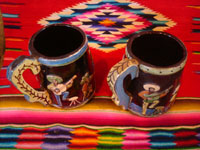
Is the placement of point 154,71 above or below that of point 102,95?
above

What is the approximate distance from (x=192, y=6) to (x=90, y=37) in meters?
0.40

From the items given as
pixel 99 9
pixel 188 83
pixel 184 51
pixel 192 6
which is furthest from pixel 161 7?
pixel 184 51

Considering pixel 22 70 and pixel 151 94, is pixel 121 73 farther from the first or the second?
pixel 22 70

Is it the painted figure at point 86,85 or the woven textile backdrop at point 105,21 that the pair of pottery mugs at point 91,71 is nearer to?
the painted figure at point 86,85

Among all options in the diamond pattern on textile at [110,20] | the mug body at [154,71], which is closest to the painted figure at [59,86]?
the mug body at [154,71]

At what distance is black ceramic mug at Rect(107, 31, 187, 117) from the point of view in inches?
17.8

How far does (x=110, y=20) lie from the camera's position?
0.85m

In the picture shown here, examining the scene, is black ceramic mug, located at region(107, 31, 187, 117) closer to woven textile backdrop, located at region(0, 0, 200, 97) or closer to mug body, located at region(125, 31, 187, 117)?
mug body, located at region(125, 31, 187, 117)

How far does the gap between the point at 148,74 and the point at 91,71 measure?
0.48 ft

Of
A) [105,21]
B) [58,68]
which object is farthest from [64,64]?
[105,21]

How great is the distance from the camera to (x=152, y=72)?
450mm

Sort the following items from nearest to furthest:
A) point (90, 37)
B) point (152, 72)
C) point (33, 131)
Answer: point (152, 72) → point (33, 131) → point (90, 37)

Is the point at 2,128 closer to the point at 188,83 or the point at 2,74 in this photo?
the point at 2,74

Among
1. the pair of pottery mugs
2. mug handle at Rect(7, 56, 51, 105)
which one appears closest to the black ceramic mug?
the pair of pottery mugs
